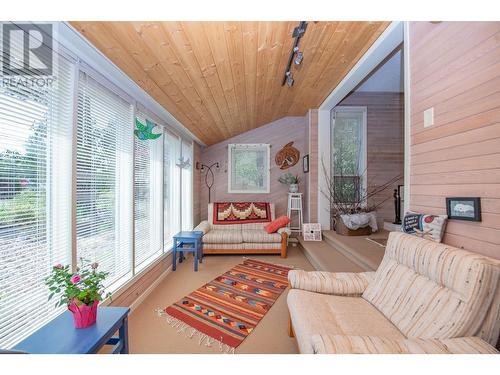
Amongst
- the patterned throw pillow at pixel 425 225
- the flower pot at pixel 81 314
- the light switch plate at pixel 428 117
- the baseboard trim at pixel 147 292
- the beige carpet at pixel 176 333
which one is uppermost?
the light switch plate at pixel 428 117

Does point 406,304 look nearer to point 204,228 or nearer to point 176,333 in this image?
point 176,333

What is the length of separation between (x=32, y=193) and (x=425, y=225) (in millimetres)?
2703

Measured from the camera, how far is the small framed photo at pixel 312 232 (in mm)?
3906

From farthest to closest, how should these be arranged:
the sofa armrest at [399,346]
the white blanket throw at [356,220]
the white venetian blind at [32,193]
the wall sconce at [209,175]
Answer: the wall sconce at [209,175] → the white blanket throw at [356,220] → the white venetian blind at [32,193] → the sofa armrest at [399,346]

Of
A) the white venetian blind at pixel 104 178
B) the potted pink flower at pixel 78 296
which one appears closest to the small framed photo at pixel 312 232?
the white venetian blind at pixel 104 178

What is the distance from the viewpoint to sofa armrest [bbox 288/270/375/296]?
1.72 meters

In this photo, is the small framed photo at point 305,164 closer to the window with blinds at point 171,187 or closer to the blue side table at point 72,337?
the window with blinds at point 171,187

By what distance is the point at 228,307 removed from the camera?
2219mm

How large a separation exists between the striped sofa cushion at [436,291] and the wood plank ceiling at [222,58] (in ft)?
6.71

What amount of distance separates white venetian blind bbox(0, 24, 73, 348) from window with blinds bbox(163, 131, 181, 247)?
5.46 feet

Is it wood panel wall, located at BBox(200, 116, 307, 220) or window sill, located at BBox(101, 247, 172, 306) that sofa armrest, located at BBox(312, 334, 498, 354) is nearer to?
window sill, located at BBox(101, 247, 172, 306)

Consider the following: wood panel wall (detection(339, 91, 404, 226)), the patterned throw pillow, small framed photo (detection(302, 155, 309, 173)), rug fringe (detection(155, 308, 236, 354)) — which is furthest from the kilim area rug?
wood panel wall (detection(339, 91, 404, 226))

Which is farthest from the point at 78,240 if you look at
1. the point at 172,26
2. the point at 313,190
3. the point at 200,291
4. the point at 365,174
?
the point at 365,174

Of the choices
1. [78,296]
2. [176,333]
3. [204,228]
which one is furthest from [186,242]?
[78,296]
